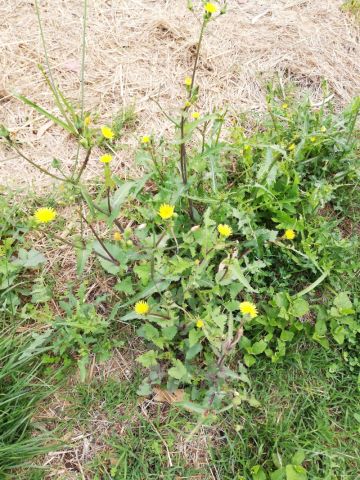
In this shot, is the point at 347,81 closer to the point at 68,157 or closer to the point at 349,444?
the point at 68,157

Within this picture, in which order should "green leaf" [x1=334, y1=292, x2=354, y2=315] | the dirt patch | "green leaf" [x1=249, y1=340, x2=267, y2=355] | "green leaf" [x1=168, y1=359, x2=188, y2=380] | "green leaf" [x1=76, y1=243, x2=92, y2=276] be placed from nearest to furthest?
"green leaf" [x1=76, y1=243, x2=92, y2=276] → "green leaf" [x1=168, y1=359, x2=188, y2=380] → "green leaf" [x1=249, y1=340, x2=267, y2=355] → "green leaf" [x1=334, y1=292, x2=354, y2=315] → the dirt patch

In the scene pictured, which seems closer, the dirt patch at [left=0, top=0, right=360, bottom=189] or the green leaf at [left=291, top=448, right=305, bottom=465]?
the green leaf at [left=291, top=448, right=305, bottom=465]

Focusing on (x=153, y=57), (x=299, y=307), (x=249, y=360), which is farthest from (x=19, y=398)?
(x=153, y=57)

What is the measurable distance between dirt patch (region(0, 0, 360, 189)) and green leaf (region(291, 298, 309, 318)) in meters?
1.09

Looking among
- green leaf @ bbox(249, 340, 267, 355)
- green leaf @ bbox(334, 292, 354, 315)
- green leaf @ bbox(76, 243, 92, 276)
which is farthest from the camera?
green leaf @ bbox(334, 292, 354, 315)

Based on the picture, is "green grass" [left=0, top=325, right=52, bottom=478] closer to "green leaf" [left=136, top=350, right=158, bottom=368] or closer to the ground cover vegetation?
the ground cover vegetation

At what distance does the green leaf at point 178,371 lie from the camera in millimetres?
1636

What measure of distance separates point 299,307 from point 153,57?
1773mm

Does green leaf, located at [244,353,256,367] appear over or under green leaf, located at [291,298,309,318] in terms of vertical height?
under

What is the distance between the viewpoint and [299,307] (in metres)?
1.83

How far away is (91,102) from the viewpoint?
7.84 ft

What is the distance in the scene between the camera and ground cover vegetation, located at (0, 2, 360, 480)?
160cm

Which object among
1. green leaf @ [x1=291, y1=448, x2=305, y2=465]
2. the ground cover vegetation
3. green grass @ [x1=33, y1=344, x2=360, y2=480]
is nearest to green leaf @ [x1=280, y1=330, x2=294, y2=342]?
the ground cover vegetation

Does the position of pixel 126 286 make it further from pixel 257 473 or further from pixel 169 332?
pixel 257 473
